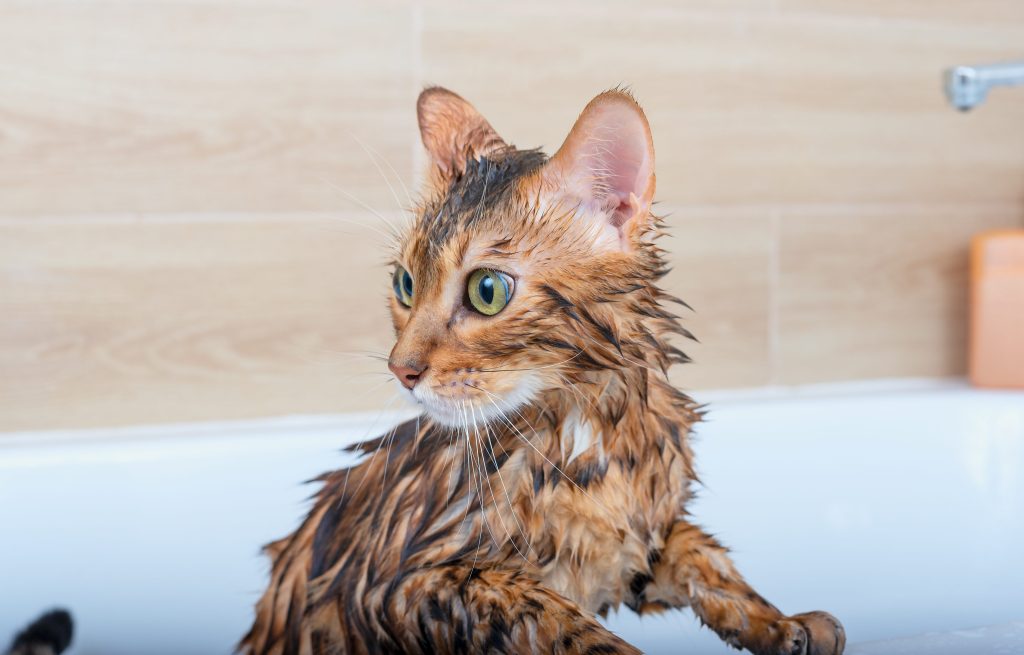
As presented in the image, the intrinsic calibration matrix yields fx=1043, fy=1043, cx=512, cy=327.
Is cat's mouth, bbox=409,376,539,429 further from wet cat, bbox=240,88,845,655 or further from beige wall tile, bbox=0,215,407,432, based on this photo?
beige wall tile, bbox=0,215,407,432

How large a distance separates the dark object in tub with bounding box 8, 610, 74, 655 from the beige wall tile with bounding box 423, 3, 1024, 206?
59cm

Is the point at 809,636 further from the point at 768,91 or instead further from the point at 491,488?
the point at 768,91

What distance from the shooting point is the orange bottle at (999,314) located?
126 cm

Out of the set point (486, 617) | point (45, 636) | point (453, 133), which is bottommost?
point (45, 636)

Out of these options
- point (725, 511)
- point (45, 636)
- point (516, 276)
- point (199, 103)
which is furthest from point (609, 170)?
point (199, 103)

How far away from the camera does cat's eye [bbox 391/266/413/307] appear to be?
0.51m

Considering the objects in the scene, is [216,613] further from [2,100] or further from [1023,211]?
[1023,211]

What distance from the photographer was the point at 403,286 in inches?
20.3

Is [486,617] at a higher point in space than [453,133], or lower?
lower

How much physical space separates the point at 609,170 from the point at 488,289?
8 cm

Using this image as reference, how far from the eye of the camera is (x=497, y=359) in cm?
48

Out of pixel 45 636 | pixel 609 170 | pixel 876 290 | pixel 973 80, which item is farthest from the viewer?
pixel 876 290

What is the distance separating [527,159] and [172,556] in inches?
22.7

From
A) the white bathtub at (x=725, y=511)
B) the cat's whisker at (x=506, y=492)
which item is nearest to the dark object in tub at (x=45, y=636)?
the white bathtub at (x=725, y=511)
